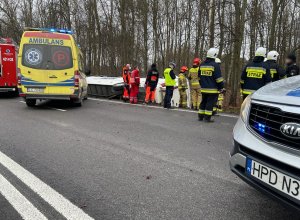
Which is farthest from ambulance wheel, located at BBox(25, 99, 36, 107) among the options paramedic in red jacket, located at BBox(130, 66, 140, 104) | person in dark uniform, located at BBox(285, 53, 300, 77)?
person in dark uniform, located at BBox(285, 53, 300, 77)

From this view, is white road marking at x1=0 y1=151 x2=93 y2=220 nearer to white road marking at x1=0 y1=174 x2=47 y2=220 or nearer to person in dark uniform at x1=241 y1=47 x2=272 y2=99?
white road marking at x1=0 y1=174 x2=47 y2=220

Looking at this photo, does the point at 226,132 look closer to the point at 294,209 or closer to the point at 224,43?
the point at 294,209

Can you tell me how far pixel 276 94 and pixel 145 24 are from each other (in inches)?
940

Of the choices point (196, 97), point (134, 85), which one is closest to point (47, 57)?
point (134, 85)

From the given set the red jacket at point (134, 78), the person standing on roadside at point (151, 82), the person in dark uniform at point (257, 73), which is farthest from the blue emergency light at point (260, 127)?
the red jacket at point (134, 78)

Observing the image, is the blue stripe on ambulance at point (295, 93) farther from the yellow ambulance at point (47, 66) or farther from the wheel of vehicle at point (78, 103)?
the wheel of vehicle at point (78, 103)

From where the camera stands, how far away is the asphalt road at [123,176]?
2.99m

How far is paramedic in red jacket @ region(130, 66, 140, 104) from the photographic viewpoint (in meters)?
12.8

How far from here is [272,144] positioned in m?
2.40

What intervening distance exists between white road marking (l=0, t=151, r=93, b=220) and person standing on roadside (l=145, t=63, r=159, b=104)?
8.48m

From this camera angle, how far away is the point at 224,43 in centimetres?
1523

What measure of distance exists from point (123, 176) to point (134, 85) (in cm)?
921

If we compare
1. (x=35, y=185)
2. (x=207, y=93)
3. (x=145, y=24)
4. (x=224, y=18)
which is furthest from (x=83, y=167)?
(x=145, y=24)

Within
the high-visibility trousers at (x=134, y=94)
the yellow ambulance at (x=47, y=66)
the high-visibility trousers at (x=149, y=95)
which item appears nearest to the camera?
the yellow ambulance at (x=47, y=66)
